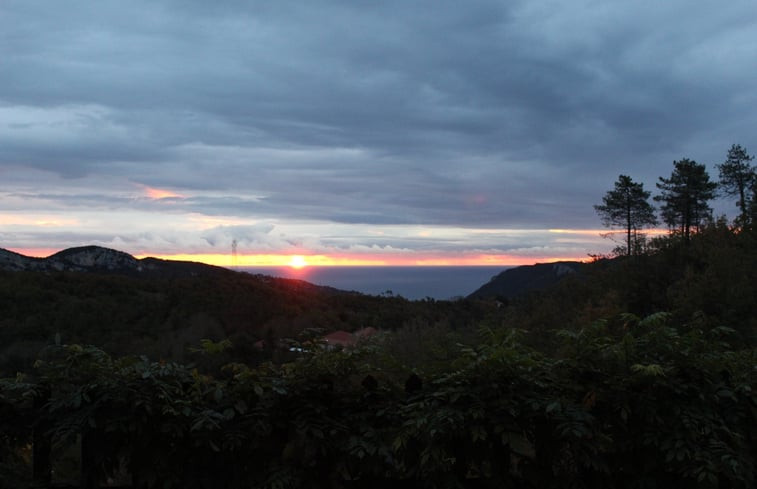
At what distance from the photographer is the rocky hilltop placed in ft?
222

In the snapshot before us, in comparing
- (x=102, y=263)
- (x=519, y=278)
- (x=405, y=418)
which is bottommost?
(x=405, y=418)

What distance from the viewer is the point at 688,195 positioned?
4384 centimetres

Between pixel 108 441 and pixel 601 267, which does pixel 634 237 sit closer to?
pixel 601 267

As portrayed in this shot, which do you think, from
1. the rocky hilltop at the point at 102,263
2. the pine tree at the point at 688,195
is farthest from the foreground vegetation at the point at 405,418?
the rocky hilltop at the point at 102,263

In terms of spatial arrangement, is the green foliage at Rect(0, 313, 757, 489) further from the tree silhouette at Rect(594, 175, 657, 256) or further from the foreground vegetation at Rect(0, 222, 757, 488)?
the tree silhouette at Rect(594, 175, 657, 256)

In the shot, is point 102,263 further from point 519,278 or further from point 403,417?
point 403,417

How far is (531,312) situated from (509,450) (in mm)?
25003

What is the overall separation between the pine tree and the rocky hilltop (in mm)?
44341

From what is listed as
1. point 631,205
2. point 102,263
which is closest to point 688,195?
point 631,205

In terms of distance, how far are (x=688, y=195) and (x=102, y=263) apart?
206ft

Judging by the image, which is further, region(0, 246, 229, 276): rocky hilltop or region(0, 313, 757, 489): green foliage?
region(0, 246, 229, 276): rocky hilltop

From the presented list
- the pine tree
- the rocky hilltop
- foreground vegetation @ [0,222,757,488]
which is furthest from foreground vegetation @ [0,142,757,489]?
the rocky hilltop

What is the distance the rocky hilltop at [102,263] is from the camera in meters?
67.6

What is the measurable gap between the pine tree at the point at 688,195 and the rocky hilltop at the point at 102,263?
4434 cm
